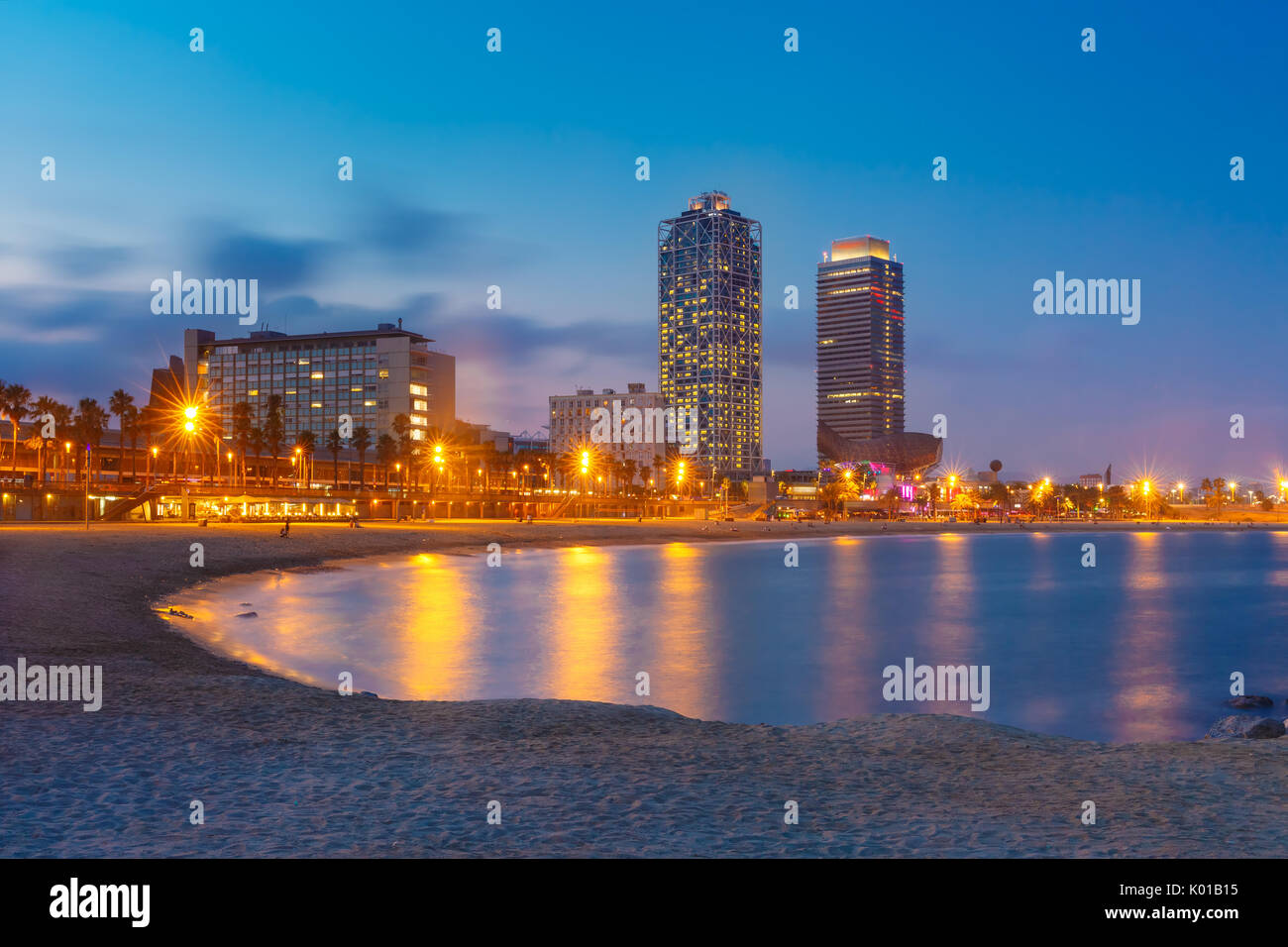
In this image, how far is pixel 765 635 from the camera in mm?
38969

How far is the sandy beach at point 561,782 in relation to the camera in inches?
326

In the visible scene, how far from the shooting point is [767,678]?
28.4 meters

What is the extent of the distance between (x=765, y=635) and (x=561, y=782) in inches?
1146

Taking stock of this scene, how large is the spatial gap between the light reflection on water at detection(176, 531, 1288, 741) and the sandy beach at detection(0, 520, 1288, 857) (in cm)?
763

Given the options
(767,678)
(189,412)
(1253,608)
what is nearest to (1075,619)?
(1253,608)

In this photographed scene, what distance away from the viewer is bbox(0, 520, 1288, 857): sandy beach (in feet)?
27.2

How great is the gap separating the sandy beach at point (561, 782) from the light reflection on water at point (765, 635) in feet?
25.0

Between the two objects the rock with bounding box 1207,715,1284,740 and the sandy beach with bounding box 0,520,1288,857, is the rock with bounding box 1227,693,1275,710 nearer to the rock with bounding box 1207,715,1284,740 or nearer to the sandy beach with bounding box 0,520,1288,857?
the rock with bounding box 1207,715,1284,740

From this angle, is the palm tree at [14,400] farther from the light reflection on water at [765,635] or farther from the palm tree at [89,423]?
the light reflection on water at [765,635]

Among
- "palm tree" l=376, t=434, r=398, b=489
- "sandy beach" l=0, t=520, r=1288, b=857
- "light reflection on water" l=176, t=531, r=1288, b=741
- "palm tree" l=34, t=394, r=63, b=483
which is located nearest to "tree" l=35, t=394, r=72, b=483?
"palm tree" l=34, t=394, r=63, b=483

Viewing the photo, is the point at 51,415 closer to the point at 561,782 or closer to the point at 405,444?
the point at 405,444
